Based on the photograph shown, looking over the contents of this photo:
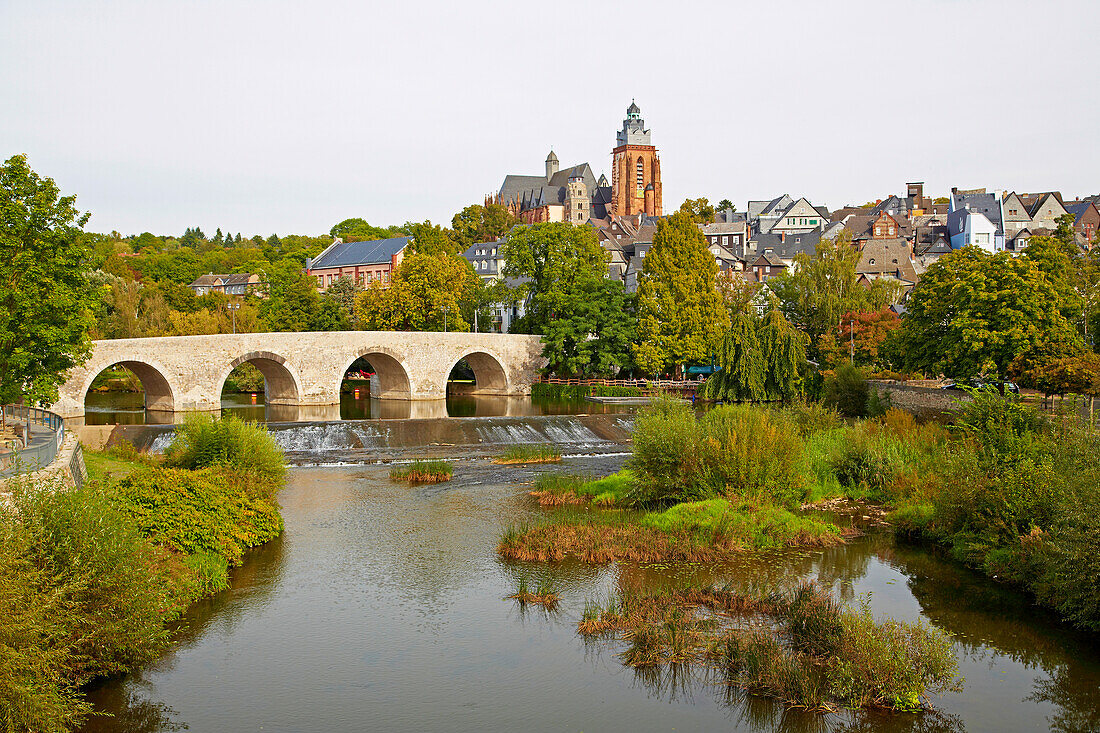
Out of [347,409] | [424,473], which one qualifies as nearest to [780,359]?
[347,409]

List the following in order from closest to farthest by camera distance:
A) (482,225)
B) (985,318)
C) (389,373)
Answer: (985,318), (389,373), (482,225)

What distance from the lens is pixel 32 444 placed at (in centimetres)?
1661

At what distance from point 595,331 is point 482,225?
46.4 meters

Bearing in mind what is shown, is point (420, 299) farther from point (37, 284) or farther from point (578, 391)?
point (37, 284)

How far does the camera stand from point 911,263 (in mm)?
67312

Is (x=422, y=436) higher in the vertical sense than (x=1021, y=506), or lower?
higher

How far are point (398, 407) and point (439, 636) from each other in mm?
31860

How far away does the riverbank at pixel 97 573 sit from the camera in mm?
8844

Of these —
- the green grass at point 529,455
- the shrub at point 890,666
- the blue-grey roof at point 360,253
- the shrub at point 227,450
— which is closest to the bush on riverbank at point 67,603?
the shrub at point 227,450

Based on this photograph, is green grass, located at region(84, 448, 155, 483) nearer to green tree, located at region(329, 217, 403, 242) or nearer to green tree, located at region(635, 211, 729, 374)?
green tree, located at region(635, 211, 729, 374)

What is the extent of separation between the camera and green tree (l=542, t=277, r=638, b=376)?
48.5m

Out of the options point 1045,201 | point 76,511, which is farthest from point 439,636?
point 1045,201

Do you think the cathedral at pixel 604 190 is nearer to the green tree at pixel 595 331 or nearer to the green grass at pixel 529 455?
the green tree at pixel 595 331

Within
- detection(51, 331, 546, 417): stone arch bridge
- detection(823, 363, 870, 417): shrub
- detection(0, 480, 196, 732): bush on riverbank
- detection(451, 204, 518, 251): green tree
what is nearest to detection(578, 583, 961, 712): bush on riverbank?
detection(0, 480, 196, 732): bush on riverbank
